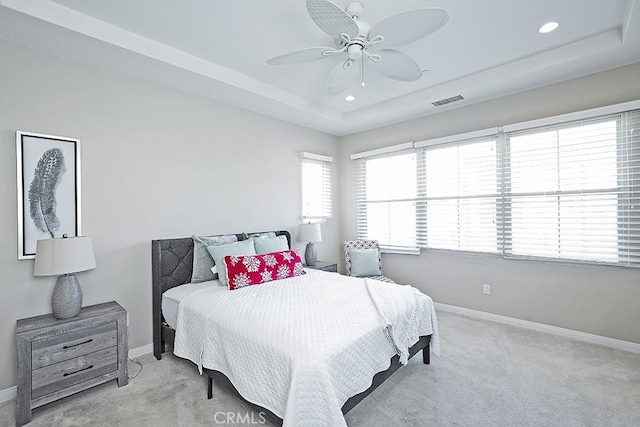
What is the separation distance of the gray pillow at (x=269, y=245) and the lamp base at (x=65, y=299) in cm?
162

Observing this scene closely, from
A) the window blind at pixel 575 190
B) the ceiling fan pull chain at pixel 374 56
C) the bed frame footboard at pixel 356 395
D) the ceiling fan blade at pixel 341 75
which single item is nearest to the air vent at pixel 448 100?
the window blind at pixel 575 190

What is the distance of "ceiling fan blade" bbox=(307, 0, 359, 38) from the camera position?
1.68 m

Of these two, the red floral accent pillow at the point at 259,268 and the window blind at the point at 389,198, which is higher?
the window blind at the point at 389,198

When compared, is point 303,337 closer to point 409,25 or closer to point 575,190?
point 409,25

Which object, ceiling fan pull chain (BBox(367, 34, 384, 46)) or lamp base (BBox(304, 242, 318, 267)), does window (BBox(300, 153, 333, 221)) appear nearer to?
lamp base (BBox(304, 242, 318, 267))

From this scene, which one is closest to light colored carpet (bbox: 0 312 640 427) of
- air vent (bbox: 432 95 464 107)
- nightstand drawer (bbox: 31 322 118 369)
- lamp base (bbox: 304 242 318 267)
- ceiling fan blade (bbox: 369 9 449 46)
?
nightstand drawer (bbox: 31 322 118 369)

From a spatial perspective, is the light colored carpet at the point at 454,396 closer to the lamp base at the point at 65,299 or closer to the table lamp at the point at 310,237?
the lamp base at the point at 65,299

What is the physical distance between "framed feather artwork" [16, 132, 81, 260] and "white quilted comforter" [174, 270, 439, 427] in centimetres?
122

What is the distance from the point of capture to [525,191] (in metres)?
3.41

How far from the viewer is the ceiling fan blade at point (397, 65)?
2.25 m

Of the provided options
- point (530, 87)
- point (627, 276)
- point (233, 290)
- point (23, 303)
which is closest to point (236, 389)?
point (233, 290)

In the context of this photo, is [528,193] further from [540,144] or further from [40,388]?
Answer: [40,388]

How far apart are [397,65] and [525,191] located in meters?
2.24

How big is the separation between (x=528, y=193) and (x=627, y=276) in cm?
115
